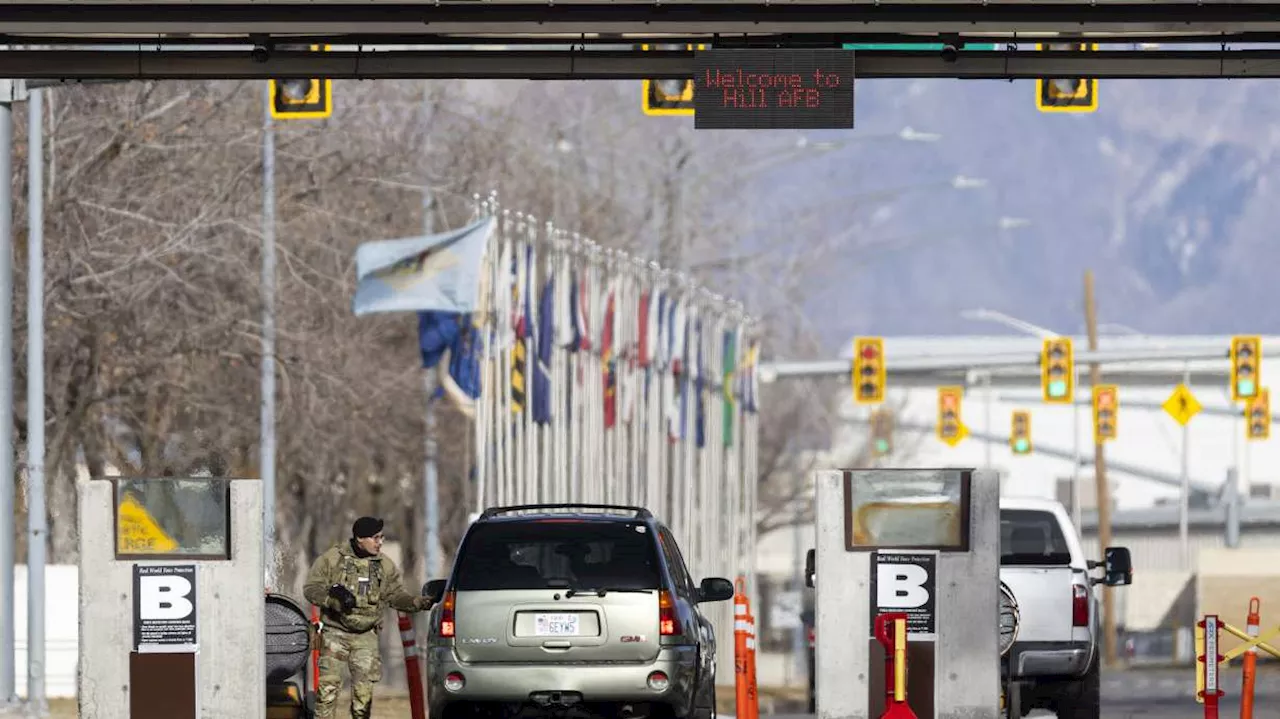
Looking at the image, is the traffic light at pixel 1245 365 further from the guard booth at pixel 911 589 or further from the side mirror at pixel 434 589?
the guard booth at pixel 911 589

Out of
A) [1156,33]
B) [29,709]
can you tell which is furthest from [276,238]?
[1156,33]

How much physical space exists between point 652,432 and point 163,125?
43.0ft

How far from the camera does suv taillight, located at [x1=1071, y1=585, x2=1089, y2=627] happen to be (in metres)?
19.2

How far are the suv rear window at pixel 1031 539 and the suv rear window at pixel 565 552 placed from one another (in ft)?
11.3

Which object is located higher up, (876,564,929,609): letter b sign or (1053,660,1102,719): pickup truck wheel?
(876,564,929,609): letter b sign

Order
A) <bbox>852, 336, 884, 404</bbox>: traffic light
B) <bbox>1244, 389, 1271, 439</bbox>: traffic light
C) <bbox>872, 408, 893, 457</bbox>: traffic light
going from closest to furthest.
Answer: <bbox>852, 336, 884, 404</bbox>: traffic light, <bbox>1244, 389, 1271, 439</bbox>: traffic light, <bbox>872, 408, 893, 457</bbox>: traffic light

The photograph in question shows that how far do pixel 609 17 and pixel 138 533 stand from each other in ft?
14.9

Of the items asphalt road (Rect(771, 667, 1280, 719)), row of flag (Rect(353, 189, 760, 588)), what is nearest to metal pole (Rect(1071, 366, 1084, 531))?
asphalt road (Rect(771, 667, 1280, 719))

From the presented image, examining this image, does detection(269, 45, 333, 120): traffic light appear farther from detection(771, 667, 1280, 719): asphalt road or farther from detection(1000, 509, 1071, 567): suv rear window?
detection(771, 667, 1280, 719): asphalt road

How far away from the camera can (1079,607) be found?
63.0ft

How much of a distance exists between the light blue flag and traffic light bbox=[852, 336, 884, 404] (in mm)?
20802

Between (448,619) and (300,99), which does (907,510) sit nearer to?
(448,619)

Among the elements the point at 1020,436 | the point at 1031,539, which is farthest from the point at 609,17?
the point at 1020,436

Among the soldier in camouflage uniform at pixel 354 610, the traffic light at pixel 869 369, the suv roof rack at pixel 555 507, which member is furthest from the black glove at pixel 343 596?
the traffic light at pixel 869 369
